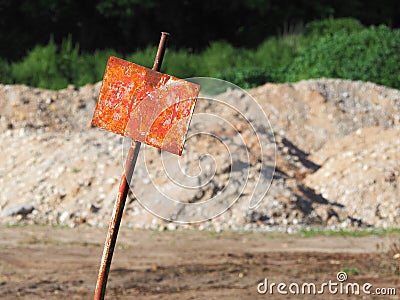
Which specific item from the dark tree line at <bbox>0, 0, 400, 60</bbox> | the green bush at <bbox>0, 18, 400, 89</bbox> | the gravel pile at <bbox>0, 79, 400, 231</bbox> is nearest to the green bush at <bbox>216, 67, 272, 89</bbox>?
the green bush at <bbox>0, 18, 400, 89</bbox>

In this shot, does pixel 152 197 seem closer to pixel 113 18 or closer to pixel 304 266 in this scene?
pixel 304 266

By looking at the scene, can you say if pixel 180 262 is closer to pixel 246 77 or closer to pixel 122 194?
pixel 122 194

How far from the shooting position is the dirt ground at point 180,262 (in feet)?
25.4

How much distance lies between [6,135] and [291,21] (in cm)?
1326

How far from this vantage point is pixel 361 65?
19703 mm

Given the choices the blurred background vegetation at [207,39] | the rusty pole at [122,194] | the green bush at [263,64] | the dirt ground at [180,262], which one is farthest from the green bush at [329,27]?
the rusty pole at [122,194]

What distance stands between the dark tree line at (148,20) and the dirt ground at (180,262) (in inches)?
561

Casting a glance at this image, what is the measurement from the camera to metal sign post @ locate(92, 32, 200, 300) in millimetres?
3730

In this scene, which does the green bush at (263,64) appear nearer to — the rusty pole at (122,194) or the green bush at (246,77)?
the green bush at (246,77)

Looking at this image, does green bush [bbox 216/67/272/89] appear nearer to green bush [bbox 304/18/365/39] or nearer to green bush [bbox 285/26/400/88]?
green bush [bbox 285/26/400/88]

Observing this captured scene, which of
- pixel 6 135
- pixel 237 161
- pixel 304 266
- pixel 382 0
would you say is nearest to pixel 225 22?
pixel 382 0

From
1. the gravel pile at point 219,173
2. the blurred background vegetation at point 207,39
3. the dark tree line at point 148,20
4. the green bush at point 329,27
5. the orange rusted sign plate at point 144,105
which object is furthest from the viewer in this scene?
the dark tree line at point 148,20

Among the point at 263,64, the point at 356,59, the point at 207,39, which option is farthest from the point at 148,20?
the point at 356,59

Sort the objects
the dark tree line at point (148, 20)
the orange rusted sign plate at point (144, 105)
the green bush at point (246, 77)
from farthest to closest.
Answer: the dark tree line at point (148, 20) < the green bush at point (246, 77) < the orange rusted sign plate at point (144, 105)
